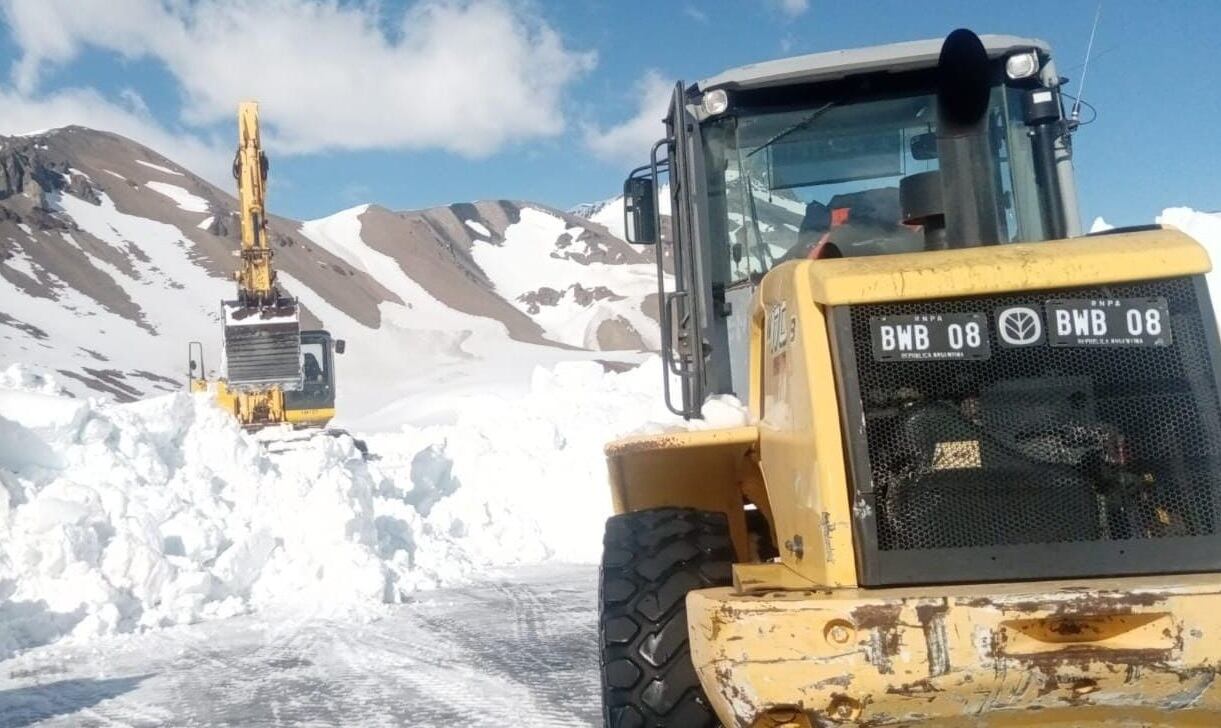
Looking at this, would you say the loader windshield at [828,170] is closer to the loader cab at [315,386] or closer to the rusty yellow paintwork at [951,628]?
the rusty yellow paintwork at [951,628]

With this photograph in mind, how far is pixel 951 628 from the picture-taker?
2355 millimetres

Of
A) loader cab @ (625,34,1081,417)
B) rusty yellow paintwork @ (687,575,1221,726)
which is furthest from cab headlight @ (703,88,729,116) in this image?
rusty yellow paintwork @ (687,575,1221,726)

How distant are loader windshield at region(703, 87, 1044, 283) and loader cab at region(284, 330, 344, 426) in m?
16.9

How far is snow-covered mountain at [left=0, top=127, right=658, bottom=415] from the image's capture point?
160 ft

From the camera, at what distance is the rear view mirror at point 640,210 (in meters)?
4.50

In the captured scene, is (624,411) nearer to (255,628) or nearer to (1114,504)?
(255,628)

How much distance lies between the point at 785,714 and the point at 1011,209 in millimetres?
2576

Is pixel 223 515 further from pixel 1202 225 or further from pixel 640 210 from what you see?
pixel 1202 225

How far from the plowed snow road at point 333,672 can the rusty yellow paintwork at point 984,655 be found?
2630 millimetres

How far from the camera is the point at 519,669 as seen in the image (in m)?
5.97

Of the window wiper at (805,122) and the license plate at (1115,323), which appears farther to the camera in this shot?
the window wiper at (805,122)

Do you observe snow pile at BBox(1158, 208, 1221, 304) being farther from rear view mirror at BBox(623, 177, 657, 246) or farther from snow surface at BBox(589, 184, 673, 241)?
snow surface at BBox(589, 184, 673, 241)

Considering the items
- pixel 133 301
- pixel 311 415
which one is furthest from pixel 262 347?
pixel 133 301

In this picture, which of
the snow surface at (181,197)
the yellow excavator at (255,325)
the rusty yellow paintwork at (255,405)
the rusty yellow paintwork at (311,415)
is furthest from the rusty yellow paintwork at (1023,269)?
the snow surface at (181,197)
